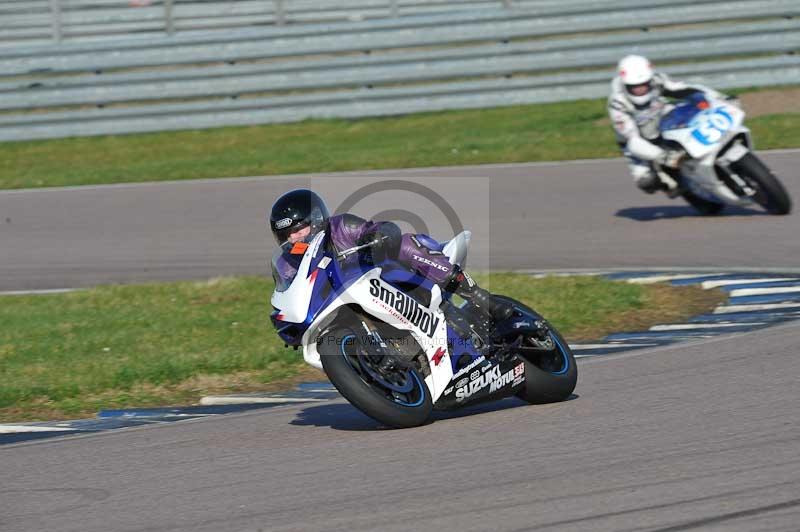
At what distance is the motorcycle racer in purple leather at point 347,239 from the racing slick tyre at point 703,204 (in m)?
6.35

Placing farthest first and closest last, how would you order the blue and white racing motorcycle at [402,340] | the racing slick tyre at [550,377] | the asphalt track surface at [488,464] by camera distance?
1. the racing slick tyre at [550,377]
2. the blue and white racing motorcycle at [402,340]
3. the asphalt track surface at [488,464]

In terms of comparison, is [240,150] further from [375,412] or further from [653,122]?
[375,412]

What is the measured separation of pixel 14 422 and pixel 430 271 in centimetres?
276

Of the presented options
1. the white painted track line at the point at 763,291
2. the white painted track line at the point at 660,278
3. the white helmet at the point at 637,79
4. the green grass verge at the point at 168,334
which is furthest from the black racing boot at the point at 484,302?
the white helmet at the point at 637,79

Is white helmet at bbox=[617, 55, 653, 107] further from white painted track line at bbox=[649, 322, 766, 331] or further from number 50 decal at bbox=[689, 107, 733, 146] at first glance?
white painted track line at bbox=[649, 322, 766, 331]

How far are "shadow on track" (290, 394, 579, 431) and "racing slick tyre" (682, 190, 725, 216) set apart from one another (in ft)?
19.4

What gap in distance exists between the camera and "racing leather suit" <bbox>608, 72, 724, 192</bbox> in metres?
11.6

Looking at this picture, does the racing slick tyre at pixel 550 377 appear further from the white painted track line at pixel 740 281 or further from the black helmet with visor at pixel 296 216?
the white painted track line at pixel 740 281

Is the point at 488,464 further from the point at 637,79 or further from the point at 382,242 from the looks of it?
the point at 637,79

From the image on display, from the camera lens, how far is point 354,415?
254 inches

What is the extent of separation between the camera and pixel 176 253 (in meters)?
12.0

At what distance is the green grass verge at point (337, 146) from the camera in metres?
15.4

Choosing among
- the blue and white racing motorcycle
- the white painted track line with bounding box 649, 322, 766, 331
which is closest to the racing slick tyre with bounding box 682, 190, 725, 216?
the white painted track line with bounding box 649, 322, 766, 331

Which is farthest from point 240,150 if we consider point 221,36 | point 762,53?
point 762,53
